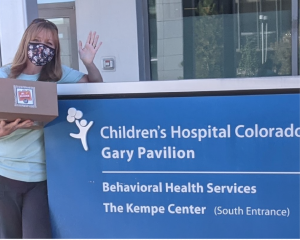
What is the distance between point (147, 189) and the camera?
2287 millimetres

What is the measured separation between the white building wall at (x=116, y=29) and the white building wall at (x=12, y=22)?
2353 millimetres

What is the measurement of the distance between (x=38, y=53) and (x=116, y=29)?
2.75 meters

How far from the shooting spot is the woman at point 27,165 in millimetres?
2305

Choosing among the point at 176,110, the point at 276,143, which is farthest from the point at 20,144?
the point at 276,143

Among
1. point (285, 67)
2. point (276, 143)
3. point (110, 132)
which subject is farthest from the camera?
point (285, 67)

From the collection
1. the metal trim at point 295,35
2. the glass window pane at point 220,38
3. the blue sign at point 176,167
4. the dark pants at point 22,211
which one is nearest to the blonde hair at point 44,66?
the blue sign at point 176,167

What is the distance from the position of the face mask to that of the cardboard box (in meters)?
0.23

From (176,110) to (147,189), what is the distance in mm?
445

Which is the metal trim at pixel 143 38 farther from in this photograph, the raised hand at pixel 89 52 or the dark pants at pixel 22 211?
the dark pants at pixel 22 211

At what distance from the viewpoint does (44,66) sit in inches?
95.4

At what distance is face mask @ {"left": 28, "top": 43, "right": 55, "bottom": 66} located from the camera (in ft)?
7.64

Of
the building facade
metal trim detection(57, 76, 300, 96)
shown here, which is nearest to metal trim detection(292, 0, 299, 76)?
the building facade

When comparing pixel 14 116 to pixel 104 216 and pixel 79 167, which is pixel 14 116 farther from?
pixel 104 216

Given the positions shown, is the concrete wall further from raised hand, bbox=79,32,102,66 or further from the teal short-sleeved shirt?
the teal short-sleeved shirt
